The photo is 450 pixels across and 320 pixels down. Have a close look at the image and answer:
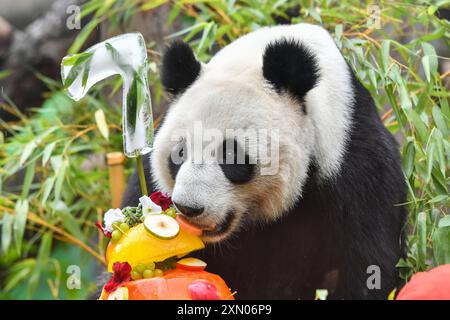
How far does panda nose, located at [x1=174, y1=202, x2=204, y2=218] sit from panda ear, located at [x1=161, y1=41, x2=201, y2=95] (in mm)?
524

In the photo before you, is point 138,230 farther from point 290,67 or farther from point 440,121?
point 440,121

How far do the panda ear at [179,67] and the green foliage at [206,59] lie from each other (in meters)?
0.64

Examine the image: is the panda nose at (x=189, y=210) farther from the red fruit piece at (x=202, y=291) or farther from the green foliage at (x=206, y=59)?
the green foliage at (x=206, y=59)

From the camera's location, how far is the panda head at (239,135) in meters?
2.07

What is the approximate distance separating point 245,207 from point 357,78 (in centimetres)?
68

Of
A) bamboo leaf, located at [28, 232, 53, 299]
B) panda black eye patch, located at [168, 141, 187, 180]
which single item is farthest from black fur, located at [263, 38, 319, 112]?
bamboo leaf, located at [28, 232, 53, 299]

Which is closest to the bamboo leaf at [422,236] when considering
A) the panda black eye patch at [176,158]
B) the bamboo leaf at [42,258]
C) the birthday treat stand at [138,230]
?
the birthday treat stand at [138,230]

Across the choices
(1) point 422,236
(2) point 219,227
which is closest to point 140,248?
(2) point 219,227

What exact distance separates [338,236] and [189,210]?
1.98 ft

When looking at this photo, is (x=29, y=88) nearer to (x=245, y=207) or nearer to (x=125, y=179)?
(x=125, y=179)

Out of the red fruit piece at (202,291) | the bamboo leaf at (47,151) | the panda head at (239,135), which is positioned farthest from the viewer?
the bamboo leaf at (47,151)

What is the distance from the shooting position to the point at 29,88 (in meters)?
5.02
